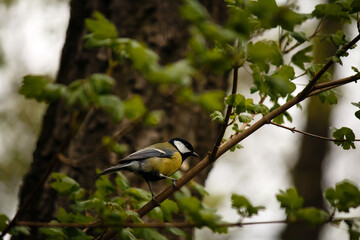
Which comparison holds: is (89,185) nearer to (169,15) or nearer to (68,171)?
(68,171)

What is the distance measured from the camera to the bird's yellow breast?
8.44 feet

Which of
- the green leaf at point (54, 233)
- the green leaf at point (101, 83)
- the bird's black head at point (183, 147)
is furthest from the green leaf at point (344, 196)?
the bird's black head at point (183, 147)

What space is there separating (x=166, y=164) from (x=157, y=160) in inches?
2.8

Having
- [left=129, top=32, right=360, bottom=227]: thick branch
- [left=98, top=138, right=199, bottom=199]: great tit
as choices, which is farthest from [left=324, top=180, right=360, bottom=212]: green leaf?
[left=98, top=138, right=199, bottom=199]: great tit

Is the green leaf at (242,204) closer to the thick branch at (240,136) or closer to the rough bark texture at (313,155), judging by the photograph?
the thick branch at (240,136)

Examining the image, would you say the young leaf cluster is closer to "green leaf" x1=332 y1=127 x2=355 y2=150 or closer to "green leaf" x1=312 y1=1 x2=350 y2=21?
"green leaf" x1=332 y1=127 x2=355 y2=150

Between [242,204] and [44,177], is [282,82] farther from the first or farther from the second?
[44,177]

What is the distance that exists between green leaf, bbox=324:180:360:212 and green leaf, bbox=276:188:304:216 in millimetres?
89

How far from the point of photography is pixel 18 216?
48.6 inches

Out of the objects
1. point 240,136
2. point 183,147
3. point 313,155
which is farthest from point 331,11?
point 313,155

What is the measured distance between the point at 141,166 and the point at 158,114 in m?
1.59

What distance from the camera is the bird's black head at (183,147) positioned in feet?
9.09

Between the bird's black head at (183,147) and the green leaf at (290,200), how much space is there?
1496 mm

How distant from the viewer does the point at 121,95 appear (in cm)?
273
